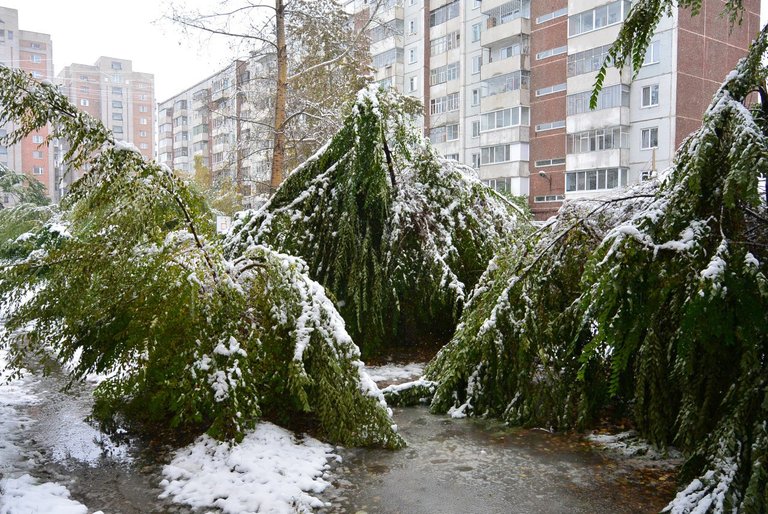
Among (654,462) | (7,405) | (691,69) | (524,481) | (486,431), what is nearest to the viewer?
(524,481)

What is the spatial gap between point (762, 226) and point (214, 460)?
11.2ft

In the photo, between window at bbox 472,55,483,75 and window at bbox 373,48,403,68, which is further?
window at bbox 373,48,403,68

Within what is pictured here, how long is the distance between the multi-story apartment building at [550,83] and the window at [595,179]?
0.15ft

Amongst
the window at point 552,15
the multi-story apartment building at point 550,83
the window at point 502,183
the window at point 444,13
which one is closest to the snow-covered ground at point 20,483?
the multi-story apartment building at point 550,83

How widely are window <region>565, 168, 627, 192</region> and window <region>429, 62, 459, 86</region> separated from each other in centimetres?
1026

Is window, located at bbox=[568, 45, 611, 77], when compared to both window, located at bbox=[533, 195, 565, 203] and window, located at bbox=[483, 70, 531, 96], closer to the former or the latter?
window, located at bbox=[483, 70, 531, 96]

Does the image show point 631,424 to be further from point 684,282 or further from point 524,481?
point 684,282

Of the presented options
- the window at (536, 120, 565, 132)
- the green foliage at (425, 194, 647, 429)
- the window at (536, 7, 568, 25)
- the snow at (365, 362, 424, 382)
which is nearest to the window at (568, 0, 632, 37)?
the window at (536, 7, 568, 25)

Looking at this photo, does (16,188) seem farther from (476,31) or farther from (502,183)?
(476,31)

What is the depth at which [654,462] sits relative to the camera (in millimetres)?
3906

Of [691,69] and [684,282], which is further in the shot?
[691,69]

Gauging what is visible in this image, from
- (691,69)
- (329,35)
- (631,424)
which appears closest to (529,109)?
(691,69)

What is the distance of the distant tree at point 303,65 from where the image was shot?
14656 millimetres

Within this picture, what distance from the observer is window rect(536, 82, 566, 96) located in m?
29.1
